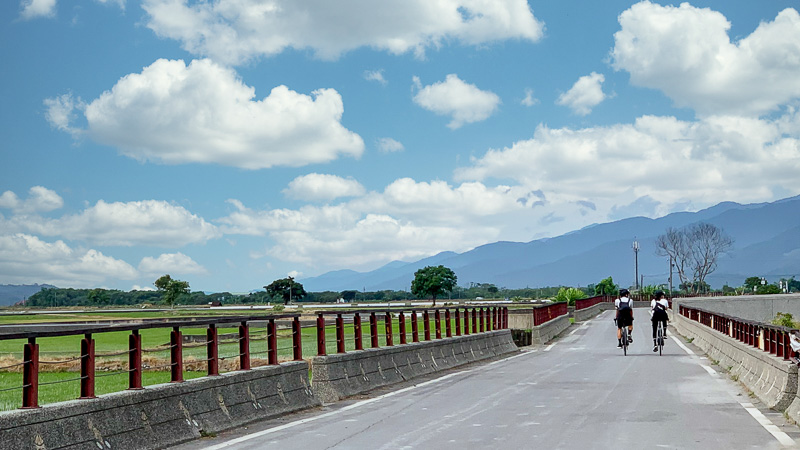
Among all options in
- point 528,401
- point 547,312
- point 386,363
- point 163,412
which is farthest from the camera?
point 547,312

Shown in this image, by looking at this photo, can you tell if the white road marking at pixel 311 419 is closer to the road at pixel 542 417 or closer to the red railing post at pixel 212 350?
the road at pixel 542 417

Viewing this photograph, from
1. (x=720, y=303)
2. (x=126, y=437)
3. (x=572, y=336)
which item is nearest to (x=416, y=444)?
(x=126, y=437)

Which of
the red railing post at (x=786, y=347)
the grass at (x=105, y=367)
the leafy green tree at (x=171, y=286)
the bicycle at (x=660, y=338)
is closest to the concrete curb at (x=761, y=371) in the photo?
the red railing post at (x=786, y=347)

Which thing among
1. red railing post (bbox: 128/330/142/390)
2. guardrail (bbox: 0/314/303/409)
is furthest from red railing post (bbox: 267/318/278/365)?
red railing post (bbox: 128/330/142/390)

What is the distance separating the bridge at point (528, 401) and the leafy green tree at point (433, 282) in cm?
16348

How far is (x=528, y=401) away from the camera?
53.7 feet

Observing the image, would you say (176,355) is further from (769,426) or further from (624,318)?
(624,318)

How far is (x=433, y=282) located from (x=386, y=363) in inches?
6730

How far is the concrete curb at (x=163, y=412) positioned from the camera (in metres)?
9.47

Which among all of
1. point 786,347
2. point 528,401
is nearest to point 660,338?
point 786,347

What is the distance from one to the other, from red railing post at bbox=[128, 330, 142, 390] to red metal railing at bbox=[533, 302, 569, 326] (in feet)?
97.7

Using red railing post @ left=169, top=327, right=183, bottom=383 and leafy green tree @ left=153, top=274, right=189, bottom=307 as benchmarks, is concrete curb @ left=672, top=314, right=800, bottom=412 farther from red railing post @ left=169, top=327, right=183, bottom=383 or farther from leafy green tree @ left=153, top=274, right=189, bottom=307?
leafy green tree @ left=153, top=274, right=189, bottom=307

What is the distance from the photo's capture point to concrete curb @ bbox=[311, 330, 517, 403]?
17219mm

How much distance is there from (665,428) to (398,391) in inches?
279
